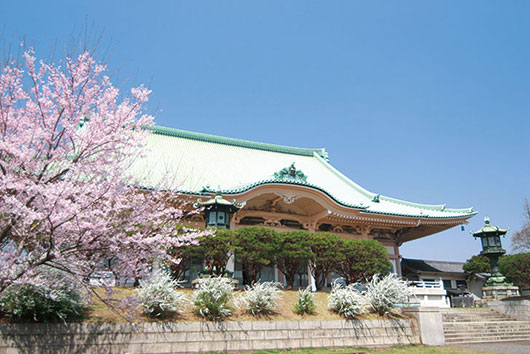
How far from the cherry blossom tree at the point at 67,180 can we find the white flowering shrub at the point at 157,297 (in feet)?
4.44

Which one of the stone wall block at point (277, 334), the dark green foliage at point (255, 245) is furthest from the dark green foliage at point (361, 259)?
the stone wall block at point (277, 334)

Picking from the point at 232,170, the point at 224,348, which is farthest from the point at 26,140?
the point at 232,170

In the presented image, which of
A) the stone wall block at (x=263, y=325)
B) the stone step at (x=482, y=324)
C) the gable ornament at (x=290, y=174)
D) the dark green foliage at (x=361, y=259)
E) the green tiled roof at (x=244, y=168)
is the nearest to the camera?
the stone wall block at (x=263, y=325)

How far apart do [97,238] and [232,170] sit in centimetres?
1452

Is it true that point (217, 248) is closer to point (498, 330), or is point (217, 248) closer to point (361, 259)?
point (361, 259)

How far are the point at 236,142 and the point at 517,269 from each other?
17.3 metres

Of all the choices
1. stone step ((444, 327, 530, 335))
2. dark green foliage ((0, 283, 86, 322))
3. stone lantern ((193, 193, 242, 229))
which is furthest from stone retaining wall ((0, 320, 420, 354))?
stone lantern ((193, 193, 242, 229))

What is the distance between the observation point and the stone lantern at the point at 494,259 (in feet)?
60.2

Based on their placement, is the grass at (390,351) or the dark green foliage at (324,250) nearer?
the grass at (390,351)

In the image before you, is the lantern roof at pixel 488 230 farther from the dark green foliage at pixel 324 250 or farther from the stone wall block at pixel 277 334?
the stone wall block at pixel 277 334

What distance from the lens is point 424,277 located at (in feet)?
84.6

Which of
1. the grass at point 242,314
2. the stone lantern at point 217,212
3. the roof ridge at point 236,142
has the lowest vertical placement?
the grass at point 242,314

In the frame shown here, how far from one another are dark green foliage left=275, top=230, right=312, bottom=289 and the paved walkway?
17.8 ft

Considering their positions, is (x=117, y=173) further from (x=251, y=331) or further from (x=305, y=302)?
(x=305, y=302)
